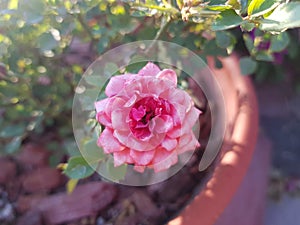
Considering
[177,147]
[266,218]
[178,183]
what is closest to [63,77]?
[178,183]

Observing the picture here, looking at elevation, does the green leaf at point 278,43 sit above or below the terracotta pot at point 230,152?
above

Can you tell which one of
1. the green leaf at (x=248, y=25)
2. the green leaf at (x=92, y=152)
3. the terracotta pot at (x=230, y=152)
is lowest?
the terracotta pot at (x=230, y=152)

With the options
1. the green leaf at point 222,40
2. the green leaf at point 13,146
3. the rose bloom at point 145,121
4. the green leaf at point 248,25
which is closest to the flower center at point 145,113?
the rose bloom at point 145,121

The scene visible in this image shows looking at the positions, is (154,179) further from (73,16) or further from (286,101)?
(286,101)

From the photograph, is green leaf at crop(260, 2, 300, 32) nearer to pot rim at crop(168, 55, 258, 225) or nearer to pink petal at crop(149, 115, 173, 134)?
pink petal at crop(149, 115, 173, 134)

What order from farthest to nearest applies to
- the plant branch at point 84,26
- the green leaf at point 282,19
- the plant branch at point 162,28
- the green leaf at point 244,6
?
the plant branch at point 84,26 < the plant branch at point 162,28 < the green leaf at point 244,6 < the green leaf at point 282,19

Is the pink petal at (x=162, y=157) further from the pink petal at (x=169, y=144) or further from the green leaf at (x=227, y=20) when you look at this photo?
the green leaf at (x=227, y=20)

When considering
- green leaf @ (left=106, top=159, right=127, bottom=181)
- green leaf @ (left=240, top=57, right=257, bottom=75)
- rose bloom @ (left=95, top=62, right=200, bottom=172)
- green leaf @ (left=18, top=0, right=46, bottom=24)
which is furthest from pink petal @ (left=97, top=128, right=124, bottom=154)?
green leaf @ (left=240, top=57, right=257, bottom=75)
